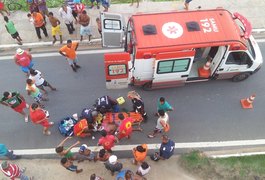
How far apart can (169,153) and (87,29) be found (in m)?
6.31

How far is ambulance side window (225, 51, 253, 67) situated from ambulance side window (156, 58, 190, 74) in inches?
65.1

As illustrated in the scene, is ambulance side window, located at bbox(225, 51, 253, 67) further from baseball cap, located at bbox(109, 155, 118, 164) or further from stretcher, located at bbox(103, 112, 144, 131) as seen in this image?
baseball cap, located at bbox(109, 155, 118, 164)

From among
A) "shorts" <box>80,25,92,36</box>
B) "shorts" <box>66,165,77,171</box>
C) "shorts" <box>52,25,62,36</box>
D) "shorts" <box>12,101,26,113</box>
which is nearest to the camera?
"shorts" <box>66,165,77,171</box>

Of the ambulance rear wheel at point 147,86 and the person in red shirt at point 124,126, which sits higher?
the person in red shirt at point 124,126

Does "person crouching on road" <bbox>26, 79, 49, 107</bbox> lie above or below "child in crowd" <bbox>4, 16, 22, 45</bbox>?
below

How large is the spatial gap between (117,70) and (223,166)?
4.78m

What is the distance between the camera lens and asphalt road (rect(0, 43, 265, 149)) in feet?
34.1

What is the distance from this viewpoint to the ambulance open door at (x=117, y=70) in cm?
984

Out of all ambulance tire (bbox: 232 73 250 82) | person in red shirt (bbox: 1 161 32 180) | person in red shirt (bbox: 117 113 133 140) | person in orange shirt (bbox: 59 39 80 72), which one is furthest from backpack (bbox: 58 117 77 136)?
ambulance tire (bbox: 232 73 250 82)

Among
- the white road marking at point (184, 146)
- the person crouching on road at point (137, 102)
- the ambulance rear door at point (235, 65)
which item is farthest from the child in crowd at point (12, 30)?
the ambulance rear door at point (235, 65)

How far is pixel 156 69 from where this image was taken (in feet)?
33.7

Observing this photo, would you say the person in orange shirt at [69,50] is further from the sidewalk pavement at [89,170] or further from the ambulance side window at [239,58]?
the ambulance side window at [239,58]

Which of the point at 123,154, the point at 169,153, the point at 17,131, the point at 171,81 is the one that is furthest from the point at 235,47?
the point at 17,131

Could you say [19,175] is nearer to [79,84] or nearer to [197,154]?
[79,84]
